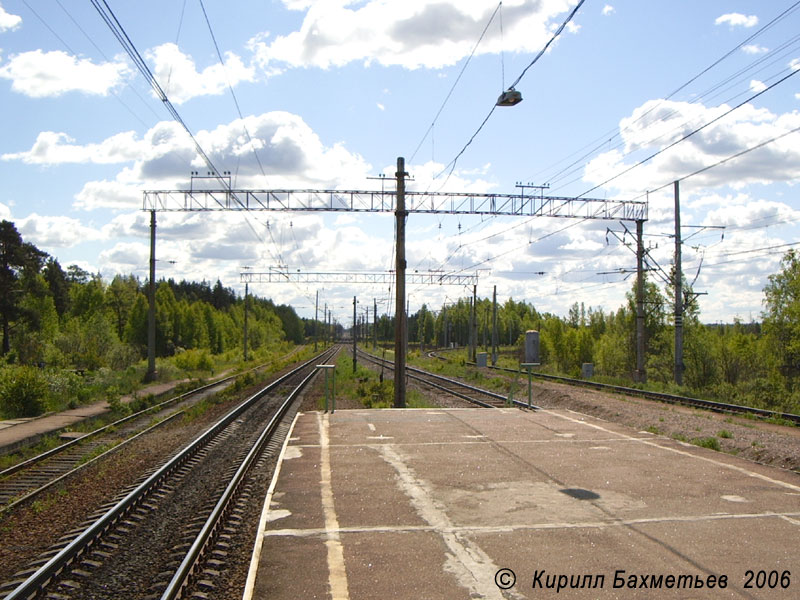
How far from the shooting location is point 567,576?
21.0 feet

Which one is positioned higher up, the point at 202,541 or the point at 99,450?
the point at 202,541

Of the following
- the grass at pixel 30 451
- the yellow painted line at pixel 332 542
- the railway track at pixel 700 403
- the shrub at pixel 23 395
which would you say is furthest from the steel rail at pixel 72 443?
the railway track at pixel 700 403

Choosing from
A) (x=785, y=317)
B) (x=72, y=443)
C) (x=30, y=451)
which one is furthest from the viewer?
(x=785, y=317)

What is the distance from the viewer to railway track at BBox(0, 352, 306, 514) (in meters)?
11.8

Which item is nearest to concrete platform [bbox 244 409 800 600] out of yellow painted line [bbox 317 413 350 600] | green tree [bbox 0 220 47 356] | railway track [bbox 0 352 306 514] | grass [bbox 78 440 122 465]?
yellow painted line [bbox 317 413 350 600]

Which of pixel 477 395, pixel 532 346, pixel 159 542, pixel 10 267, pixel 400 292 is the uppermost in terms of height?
pixel 10 267

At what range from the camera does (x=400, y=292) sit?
22812 millimetres

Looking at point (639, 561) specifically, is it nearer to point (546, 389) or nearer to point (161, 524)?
point (161, 524)

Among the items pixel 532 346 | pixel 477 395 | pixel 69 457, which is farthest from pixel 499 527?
pixel 477 395

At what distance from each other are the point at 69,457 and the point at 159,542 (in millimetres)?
8306

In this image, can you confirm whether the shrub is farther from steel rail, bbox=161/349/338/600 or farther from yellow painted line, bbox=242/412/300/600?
yellow painted line, bbox=242/412/300/600

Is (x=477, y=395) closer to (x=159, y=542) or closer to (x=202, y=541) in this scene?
(x=159, y=542)

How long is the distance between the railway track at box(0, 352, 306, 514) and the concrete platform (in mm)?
4274

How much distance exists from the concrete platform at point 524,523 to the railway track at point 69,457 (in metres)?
4.27
